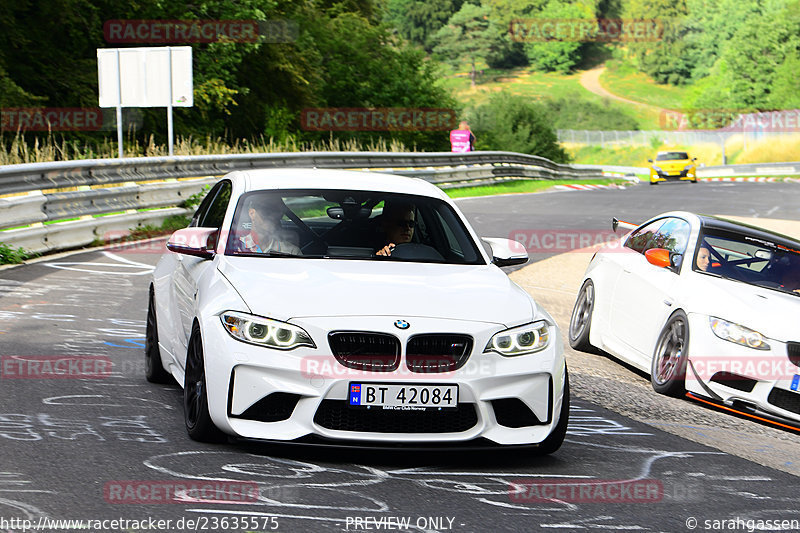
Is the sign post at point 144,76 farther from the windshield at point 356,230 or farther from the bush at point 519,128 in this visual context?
the bush at point 519,128

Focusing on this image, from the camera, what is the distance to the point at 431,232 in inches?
284

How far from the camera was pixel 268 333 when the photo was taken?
18.2 ft

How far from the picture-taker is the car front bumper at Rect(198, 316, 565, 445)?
17.9 ft

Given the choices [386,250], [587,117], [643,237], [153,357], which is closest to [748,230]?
[643,237]

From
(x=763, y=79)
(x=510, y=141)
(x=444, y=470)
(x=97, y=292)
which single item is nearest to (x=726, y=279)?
(x=444, y=470)

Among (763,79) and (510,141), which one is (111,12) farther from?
(763,79)

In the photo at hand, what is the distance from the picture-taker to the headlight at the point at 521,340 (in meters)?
5.66

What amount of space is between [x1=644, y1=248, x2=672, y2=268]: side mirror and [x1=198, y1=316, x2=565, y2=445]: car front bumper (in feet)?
12.2

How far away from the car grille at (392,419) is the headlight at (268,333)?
311 mm

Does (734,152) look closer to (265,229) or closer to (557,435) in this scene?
(265,229)

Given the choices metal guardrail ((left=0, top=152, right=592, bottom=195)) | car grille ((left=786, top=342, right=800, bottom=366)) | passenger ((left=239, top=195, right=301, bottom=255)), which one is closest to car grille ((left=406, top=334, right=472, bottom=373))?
passenger ((left=239, top=195, right=301, bottom=255))

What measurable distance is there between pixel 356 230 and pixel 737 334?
2.81 metres

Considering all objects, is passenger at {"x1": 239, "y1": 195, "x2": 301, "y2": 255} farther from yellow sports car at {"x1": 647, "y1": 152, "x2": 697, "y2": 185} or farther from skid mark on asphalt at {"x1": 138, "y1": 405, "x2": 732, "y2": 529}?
yellow sports car at {"x1": 647, "y1": 152, "x2": 697, "y2": 185}

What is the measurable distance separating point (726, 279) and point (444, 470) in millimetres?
3967
